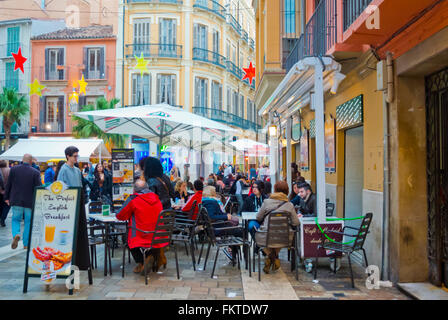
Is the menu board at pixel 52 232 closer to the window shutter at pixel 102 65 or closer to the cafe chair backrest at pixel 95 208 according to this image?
the cafe chair backrest at pixel 95 208

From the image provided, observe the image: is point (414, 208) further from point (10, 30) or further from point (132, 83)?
point (10, 30)

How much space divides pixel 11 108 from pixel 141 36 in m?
11.2

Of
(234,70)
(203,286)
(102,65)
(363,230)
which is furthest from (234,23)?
(203,286)

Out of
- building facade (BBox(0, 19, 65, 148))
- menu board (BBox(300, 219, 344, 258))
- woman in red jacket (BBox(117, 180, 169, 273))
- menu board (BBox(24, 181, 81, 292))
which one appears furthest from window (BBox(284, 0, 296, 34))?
building facade (BBox(0, 19, 65, 148))

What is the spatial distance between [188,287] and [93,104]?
87.4 ft

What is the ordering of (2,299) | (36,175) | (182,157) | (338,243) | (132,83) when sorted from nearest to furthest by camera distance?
(2,299) < (338,243) < (36,175) < (182,157) < (132,83)

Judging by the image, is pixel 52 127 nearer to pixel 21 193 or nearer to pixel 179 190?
pixel 179 190

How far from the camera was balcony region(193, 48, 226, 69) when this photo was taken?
95.0 feet

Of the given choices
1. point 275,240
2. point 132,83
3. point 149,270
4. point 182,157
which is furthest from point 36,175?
point 132,83

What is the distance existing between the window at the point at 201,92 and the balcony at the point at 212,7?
5076 mm

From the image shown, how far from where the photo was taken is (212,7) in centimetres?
3005

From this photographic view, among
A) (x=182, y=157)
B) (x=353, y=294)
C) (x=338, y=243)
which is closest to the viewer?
(x=353, y=294)

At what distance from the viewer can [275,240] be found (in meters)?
6.05

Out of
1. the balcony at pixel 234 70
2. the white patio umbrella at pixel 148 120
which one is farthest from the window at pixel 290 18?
the balcony at pixel 234 70
